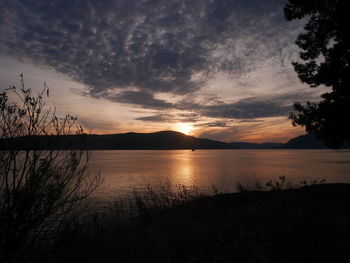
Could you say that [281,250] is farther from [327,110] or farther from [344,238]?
[327,110]

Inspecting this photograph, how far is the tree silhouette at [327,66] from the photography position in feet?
38.9

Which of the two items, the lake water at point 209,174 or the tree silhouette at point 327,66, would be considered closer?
the tree silhouette at point 327,66

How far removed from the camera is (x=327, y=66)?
492 inches

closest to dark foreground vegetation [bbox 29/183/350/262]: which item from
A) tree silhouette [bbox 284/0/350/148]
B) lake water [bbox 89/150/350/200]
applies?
tree silhouette [bbox 284/0/350/148]

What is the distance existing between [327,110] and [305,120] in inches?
49.2

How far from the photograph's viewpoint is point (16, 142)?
5379 mm

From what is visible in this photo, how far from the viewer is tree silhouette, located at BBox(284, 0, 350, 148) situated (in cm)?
1186

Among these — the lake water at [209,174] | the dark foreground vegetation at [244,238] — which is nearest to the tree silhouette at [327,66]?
the dark foreground vegetation at [244,238]

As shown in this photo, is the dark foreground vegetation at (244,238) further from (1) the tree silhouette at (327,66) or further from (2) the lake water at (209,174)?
(2) the lake water at (209,174)

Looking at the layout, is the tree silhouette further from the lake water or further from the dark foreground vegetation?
the lake water

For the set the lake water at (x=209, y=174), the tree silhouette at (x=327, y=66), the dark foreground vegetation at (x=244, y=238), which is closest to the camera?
the dark foreground vegetation at (x=244, y=238)

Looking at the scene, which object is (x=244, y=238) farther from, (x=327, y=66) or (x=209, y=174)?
(x=209, y=174)

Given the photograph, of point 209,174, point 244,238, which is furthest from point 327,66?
point 209,174

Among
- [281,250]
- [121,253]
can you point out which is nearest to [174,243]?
[121,253]
